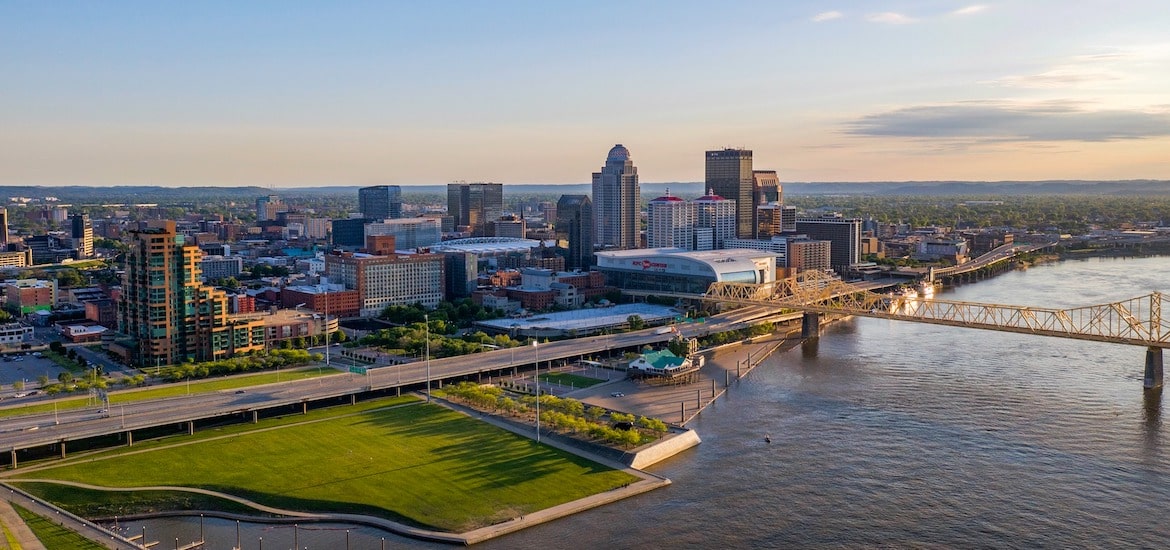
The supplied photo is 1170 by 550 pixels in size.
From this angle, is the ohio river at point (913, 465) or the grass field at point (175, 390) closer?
the ohio river at point (913, 465)

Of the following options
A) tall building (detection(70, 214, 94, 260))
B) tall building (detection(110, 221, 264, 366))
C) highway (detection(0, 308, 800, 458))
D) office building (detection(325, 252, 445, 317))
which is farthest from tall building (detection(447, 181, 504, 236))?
highway (detection(0, 308, 800, 458))

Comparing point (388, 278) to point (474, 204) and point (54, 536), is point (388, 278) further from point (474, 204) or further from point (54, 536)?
point (474, 204)

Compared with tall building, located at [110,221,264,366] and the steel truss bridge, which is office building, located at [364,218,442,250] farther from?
tall building, located at [110,221,264,366]

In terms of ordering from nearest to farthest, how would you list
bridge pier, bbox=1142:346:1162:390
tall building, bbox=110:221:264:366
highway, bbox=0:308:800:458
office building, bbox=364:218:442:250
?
1. highway, bbox=0:308:800:458
2. bridge pier, bbox=1142:346:1162:390
3. tall building, bbox=110:221:264:366
4. office building, bbox=364:218:442:250

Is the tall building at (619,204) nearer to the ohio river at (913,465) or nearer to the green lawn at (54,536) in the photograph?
the ohio river at (913,465)

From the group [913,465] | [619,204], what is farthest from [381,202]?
[913,465]

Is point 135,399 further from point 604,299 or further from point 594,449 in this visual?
point 604,299

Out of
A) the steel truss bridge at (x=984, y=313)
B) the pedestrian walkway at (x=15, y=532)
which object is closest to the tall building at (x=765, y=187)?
the steel truss bridge at (x=984, y=313)
